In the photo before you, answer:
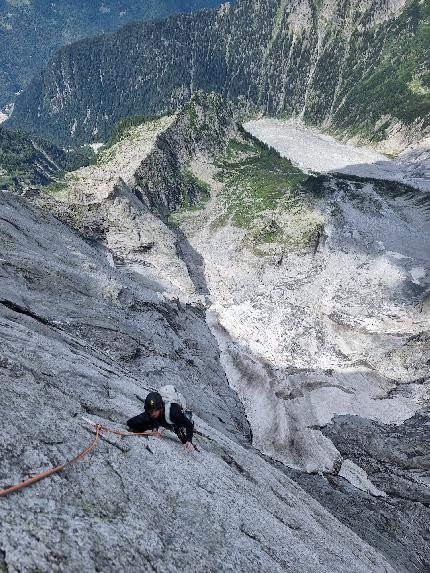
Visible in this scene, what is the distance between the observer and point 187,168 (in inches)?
5753

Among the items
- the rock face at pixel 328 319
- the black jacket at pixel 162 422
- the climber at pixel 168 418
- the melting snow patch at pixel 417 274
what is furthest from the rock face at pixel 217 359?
the climber at pixel 168 418

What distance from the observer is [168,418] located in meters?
21.2

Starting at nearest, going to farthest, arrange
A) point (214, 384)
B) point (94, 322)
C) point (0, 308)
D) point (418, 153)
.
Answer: point (0, 308), point (94, 322), point (214, 384), point (418, 153)

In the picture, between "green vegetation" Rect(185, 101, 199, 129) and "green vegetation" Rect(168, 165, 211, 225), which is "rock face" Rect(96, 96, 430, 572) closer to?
"green vegetation" Rect(168, 165, 211, 225)

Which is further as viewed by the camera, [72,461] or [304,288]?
[304,288]

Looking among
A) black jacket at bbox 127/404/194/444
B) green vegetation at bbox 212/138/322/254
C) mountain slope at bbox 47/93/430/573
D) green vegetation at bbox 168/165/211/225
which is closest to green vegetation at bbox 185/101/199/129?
mountain slope at bbox 47/93/430/573

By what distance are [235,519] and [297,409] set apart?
42.5 metres

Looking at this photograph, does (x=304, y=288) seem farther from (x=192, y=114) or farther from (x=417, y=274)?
(x=192, y=114)

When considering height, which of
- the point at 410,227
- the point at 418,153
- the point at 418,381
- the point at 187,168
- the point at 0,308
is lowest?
the point at 0,308

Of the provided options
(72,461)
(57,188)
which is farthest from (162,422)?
(57,188)

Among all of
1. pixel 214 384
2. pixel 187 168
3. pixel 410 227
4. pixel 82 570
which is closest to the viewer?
pixel 82 570

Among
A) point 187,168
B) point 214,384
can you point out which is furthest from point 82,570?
point 187,168

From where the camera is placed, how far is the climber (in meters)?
20.8

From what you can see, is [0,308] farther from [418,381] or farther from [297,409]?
[418,381]
